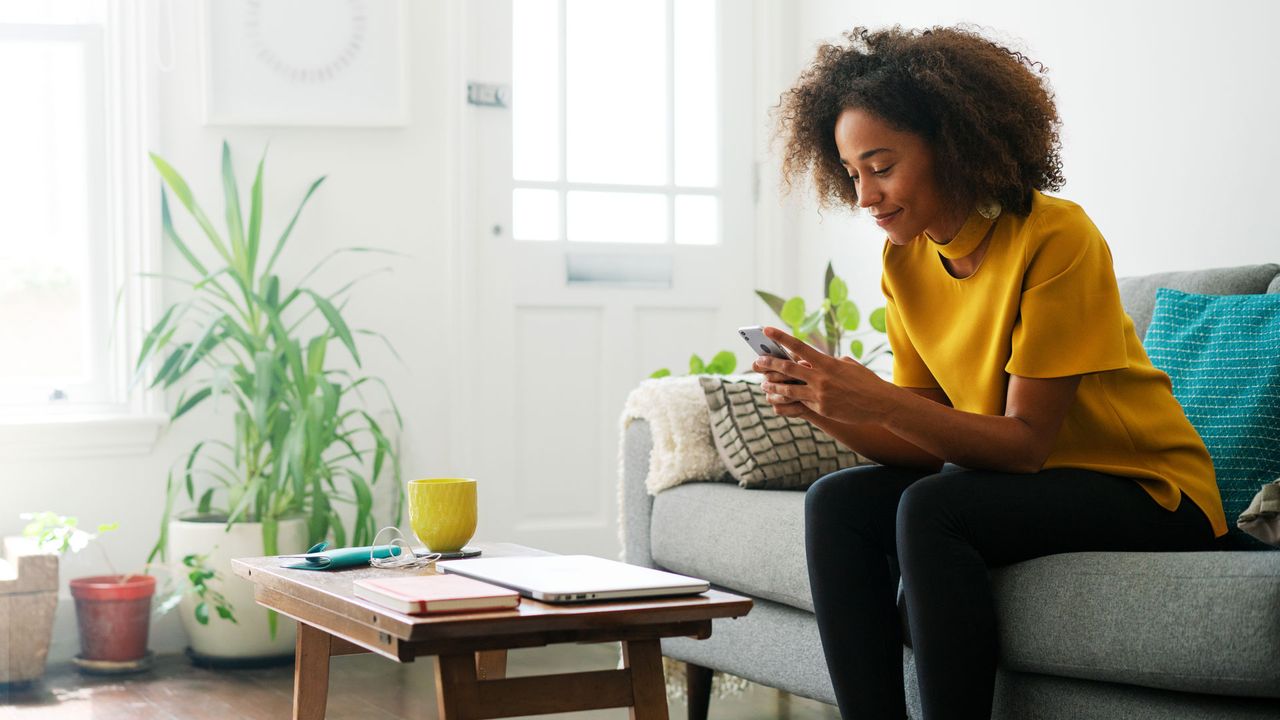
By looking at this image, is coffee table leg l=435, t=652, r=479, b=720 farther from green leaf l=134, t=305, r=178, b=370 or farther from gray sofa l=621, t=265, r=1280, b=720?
green leaf l=134, t=305, r=178, b=370

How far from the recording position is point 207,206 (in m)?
3.28

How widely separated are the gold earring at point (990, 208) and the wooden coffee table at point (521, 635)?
2.05ft

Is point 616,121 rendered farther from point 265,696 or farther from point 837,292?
point 265,696

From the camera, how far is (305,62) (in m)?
3.33

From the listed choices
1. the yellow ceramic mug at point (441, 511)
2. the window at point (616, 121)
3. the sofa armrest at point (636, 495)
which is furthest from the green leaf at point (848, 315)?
the yellow ceramic mug at point (441, 511)

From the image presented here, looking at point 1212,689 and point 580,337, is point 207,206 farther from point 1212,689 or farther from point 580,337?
point 1212,689

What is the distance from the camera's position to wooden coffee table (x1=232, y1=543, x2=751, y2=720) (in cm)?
128

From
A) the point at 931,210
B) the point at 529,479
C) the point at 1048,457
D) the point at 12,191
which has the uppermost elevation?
the point at 12,191

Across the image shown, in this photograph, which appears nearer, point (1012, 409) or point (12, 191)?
point (1012, 409)

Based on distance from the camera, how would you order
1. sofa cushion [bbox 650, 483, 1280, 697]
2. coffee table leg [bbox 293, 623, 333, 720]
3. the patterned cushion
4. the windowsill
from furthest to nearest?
the windowsill < the patterned cushion < coffee table leg [bbox 293, 623, 333, 720] < sofa cushion [bbox 650, 483, 1280, 697]

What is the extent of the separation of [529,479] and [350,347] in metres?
0.77

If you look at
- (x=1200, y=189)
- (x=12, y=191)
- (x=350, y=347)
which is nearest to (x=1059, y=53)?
(x=1200, y=189)

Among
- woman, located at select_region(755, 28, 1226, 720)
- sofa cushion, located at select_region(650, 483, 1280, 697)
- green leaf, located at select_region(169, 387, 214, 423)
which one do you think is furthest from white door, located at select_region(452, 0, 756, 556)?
sofa cushion, located at select_region(650, 483, 1280, 697)

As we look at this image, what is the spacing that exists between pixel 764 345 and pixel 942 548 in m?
0.33
